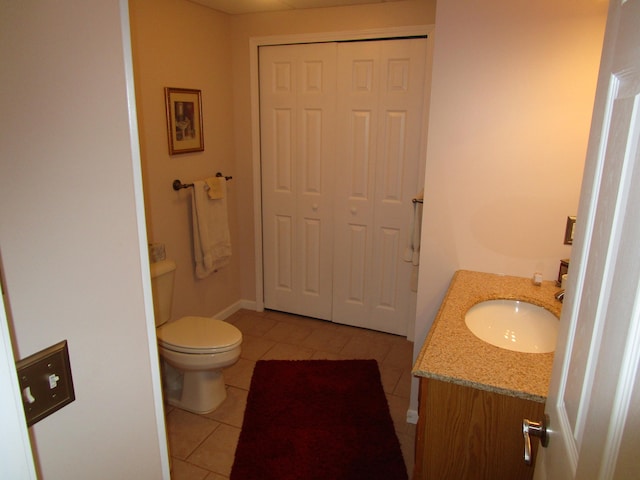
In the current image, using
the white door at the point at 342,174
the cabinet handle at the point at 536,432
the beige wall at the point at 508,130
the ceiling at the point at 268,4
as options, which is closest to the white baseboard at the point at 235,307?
the white door at the point at 342,174

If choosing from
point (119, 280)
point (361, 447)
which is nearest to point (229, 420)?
point (361, 447)

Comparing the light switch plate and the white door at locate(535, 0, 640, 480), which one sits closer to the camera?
the white door at locate(535, 0, 640, 480)

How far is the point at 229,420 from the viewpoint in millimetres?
2506

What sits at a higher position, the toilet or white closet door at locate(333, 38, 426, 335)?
white closet door at locate(333, 38, 426, 335)

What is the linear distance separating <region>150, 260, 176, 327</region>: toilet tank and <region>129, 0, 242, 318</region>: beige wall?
0.35m

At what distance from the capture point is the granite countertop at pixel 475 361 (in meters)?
1.29

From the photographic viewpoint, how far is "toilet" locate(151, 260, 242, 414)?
7.99ft

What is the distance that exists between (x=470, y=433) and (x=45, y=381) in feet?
3.86

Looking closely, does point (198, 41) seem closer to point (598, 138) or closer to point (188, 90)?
point (188, 90)

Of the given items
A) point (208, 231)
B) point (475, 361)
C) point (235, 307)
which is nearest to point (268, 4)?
point (208, 231)

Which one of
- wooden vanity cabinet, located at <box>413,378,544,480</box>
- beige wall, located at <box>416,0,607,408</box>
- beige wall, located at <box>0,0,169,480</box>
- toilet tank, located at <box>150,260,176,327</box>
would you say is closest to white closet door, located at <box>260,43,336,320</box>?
toilet tank, located at <box>150,260,176,327</box>

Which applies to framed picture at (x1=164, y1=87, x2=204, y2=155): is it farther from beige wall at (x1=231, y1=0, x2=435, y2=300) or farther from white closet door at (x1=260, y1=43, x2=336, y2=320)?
white closet door at (x1=260, y1=43, x2=336, y2=320)

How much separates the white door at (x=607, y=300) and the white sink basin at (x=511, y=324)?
942 mm

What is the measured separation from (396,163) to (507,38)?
135 centimetres
